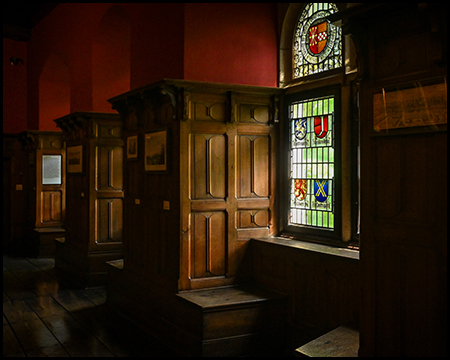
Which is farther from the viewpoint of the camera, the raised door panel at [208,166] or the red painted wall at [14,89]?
the red painted wall at [14,89]

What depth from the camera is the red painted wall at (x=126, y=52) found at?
5.48 m

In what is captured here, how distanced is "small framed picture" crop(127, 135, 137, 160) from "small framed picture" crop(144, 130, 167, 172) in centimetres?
36

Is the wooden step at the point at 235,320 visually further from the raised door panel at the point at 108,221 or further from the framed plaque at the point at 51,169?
the framed plaque at the point at 51,169

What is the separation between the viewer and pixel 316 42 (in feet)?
17.7

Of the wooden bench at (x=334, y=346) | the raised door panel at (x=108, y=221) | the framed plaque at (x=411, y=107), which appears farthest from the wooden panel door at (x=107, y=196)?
the framed plaque at (x=411, y=107)

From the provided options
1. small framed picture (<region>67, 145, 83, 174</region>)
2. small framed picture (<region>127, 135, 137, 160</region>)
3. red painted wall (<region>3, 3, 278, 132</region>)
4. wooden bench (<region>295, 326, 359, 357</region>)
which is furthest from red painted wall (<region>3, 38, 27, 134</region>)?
wooden bench (<region>295, 326, 359, 357</region>)

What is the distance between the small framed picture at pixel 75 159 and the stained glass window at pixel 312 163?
A: 4.06 meters

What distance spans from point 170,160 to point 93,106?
317cm

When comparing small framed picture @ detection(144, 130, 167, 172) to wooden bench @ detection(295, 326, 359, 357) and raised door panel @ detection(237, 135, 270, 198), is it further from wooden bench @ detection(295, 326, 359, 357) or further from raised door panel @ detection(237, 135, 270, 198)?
wooden bench @ detection(295, 326, 359, 357)

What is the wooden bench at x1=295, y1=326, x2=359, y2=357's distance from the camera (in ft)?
11.6

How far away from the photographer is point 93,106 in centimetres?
789

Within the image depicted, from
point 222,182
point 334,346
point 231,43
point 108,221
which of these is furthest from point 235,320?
point 108,221

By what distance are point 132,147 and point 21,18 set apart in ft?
21.9

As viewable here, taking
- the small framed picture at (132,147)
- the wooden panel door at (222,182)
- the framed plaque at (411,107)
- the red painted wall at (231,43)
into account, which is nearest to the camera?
the framed plaque at (411,107)
